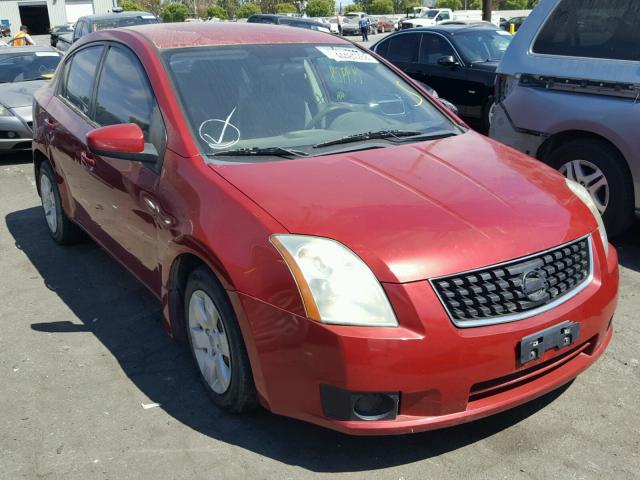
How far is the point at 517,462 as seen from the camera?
2832 millimetres

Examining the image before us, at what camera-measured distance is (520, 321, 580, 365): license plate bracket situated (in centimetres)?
267

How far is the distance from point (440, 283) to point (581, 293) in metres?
0.70

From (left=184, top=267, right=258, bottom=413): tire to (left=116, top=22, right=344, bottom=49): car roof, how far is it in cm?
147

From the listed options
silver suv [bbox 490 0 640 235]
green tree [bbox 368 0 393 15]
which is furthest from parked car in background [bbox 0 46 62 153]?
green tree [bbox 368 0 393 15]

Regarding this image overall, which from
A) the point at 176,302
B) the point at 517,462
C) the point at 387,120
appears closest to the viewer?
the point at 517,462

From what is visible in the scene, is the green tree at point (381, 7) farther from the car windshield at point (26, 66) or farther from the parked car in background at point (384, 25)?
the car windshield at point (26, 66)

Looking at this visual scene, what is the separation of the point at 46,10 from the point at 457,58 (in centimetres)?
6634

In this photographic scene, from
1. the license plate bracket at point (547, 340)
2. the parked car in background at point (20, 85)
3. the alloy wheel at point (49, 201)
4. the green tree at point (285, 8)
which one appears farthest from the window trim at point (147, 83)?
the green tree at point (285, 8)

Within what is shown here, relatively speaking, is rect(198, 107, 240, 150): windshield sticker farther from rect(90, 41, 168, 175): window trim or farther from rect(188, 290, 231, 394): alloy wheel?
rect(188, 290, 231, 394): alloy wheel

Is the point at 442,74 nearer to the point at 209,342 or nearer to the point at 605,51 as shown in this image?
the point at 605,51

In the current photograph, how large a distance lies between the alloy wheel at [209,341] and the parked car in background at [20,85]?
5.24m

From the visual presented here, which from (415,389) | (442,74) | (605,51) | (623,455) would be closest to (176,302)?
(415,389)

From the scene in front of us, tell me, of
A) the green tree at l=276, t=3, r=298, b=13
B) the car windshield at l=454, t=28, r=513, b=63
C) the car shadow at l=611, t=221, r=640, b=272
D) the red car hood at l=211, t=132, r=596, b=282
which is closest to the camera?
the red car hood at l=211, t=132, r=596, b=282

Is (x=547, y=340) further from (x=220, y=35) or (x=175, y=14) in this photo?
(x=175, y=14)
